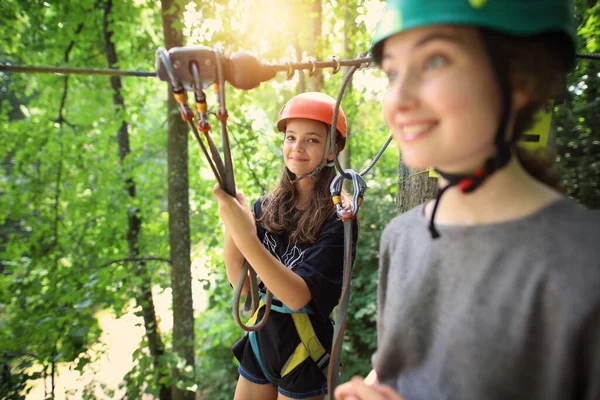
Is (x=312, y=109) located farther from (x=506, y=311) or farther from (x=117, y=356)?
(x=117, y=356)

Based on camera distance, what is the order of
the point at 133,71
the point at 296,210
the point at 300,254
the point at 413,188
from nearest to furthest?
1. the point at 133,71
2. the point at 300,254
3. the point at 296,210
4. the point at 413,188

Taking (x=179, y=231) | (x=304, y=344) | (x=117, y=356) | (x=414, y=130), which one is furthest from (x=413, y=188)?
(x=117, y=356)

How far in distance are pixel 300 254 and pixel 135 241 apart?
3706 millimetres

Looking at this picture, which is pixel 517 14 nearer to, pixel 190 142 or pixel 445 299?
pixel 445 299

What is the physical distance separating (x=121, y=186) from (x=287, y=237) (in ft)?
10.8

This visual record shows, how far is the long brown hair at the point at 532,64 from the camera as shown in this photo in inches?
26.5

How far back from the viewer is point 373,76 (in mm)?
6598

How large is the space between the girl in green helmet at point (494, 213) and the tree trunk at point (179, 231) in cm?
326

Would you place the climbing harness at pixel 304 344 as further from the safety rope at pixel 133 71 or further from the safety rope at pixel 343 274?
the safety rope at pixel 133 71

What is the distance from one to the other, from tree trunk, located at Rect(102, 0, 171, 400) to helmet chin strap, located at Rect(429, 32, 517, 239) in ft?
12.6

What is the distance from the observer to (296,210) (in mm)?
1754

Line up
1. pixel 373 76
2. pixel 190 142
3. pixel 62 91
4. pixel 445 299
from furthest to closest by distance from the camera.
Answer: pixel 373 76 → pixel 190 142 → pixel 62 91 → pixel 445 299

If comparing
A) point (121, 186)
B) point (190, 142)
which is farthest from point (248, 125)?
point (121, 186)

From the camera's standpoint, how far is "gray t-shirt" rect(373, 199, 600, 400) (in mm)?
606
